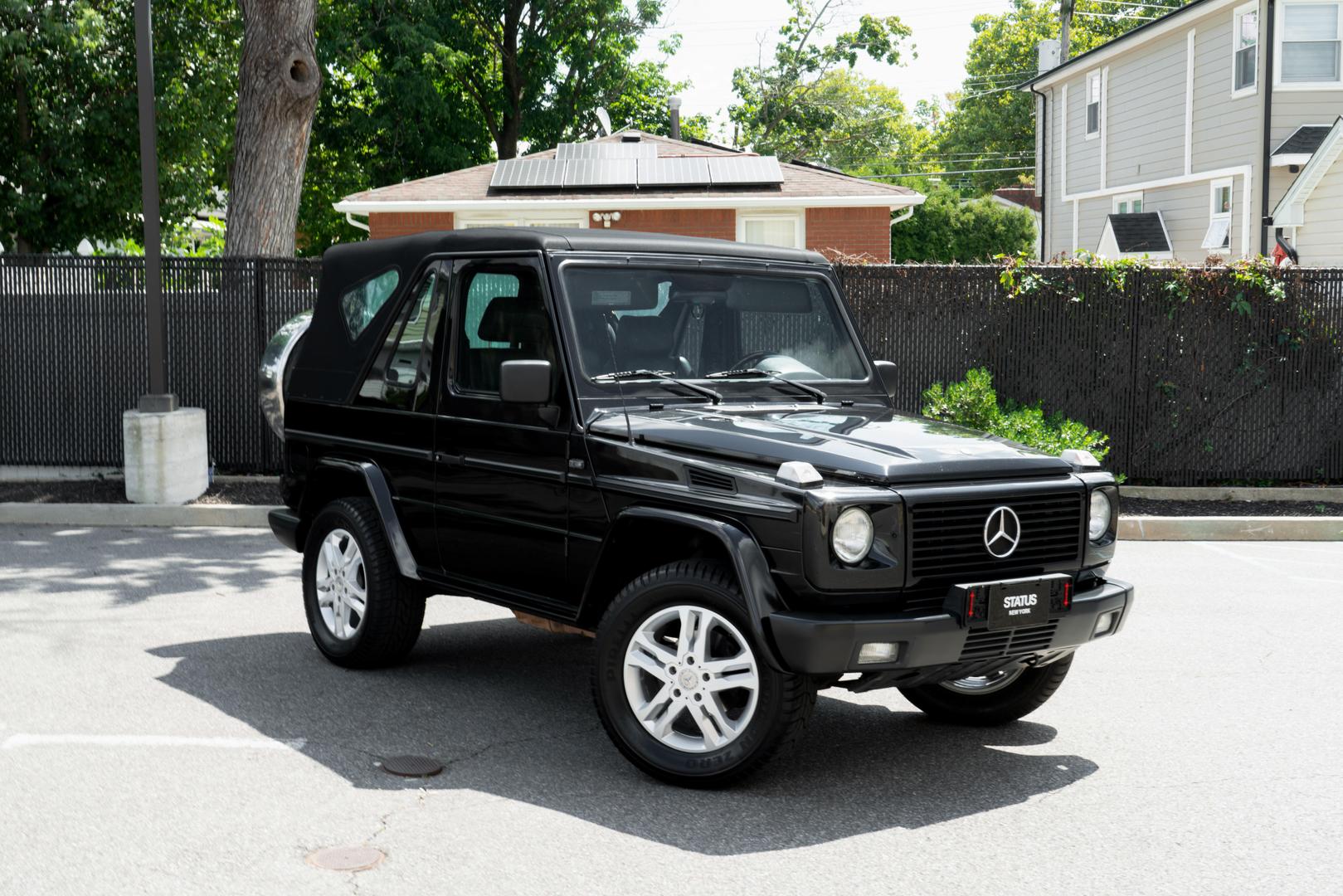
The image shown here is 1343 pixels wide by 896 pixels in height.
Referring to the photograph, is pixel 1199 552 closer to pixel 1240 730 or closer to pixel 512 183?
pixel 1240 730

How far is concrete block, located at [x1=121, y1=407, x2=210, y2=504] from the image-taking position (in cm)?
1256

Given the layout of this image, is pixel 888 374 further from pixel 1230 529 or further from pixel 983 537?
pixel 1230 529

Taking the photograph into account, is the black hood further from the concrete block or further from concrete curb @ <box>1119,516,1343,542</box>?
the concrete block

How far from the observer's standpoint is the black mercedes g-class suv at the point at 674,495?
4930 millimetres

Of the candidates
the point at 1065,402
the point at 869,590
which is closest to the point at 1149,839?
the point at 869,590

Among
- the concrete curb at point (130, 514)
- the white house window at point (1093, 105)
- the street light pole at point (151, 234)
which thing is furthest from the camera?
the white house window at point (1093, 105)

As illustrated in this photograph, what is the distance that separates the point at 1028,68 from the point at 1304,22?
47596 millimetres

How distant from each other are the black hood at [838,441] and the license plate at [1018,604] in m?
0.42

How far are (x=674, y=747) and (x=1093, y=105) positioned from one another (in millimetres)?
32312

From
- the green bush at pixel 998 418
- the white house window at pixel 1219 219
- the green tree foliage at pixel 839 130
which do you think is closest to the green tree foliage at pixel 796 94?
the green tree foliage at pixel 839 130

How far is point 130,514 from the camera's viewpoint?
40.1 ft

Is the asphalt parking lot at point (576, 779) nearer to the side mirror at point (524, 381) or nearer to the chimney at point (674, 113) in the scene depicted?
the side mirror at point (524, 381)

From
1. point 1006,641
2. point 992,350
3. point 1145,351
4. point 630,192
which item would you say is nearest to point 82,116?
point 630,192

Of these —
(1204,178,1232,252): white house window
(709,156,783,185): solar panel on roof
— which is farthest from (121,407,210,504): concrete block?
(1204,178,1232,252): white house window
